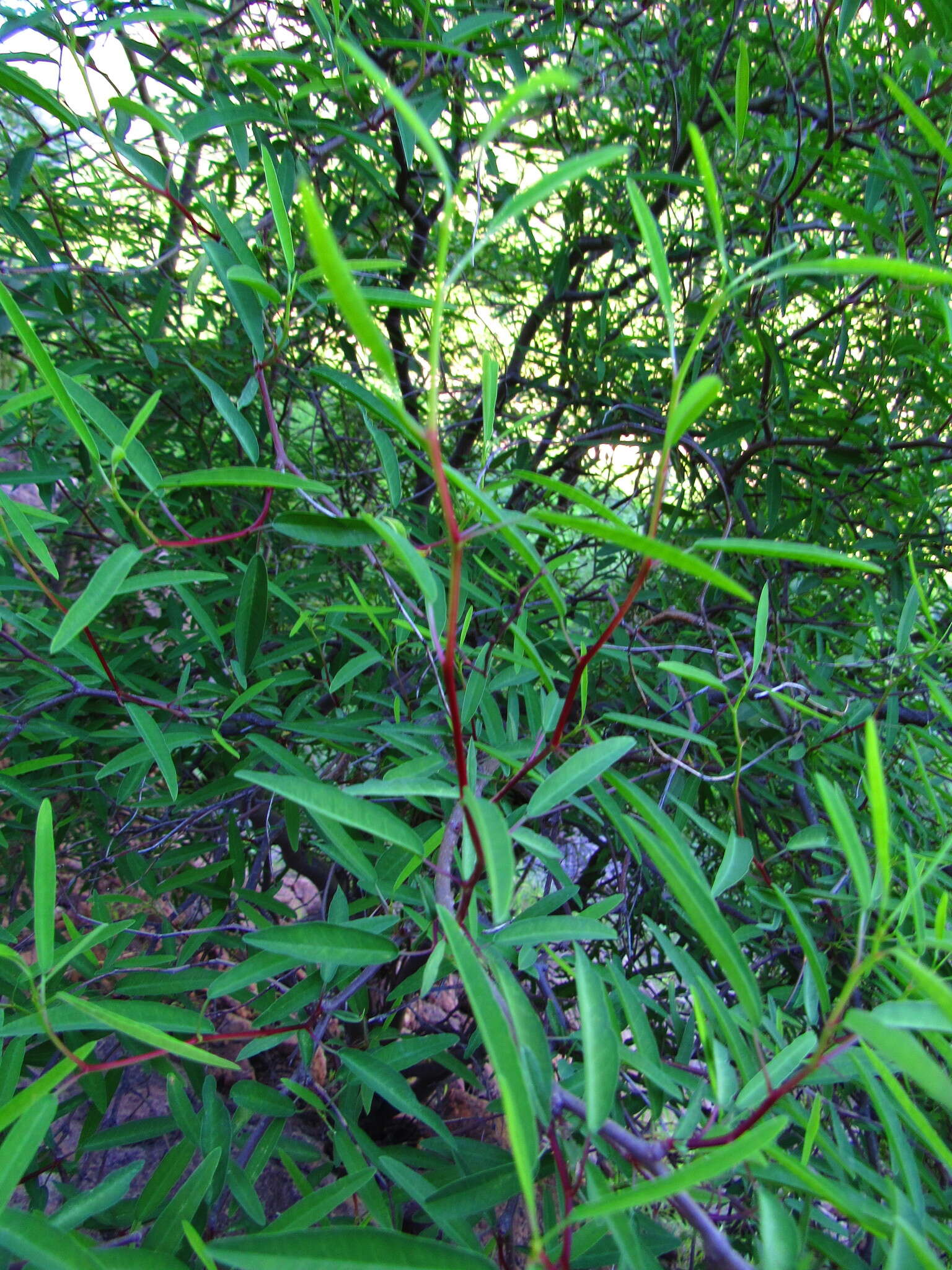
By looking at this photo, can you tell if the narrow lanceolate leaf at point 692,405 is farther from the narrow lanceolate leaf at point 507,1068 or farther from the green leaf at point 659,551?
the narrow lanceolate leaf at point 507,1068

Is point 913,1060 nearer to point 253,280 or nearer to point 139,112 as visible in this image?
point 253,280

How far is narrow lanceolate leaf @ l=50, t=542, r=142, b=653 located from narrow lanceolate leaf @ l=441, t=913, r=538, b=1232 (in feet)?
0.85

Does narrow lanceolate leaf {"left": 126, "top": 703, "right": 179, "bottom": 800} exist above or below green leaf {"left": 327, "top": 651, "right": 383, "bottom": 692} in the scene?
below

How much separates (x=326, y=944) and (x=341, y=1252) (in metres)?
0.14

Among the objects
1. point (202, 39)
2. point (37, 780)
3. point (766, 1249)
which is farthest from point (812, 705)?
point (202, 39)

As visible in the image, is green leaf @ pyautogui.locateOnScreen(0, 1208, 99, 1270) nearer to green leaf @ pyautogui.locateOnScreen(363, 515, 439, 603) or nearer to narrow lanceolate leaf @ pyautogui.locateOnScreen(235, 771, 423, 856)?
narrow lanceolate leaf @ pyautogui.locateOnScreen(235, 771, 423, 856)

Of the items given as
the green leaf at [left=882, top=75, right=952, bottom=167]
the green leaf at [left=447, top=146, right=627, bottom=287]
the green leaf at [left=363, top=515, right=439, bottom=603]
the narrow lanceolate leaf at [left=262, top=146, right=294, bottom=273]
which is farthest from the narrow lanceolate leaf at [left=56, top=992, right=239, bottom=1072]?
the green leaf at [left=882, top=75, right=952, bottom=167]

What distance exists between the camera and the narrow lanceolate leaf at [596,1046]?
0.28 meters

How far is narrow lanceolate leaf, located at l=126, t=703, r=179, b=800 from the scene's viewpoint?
585 millimetres

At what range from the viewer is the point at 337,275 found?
0.65 feet

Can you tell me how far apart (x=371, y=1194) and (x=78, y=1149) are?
0.81ft

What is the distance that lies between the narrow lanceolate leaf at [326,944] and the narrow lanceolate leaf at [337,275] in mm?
300

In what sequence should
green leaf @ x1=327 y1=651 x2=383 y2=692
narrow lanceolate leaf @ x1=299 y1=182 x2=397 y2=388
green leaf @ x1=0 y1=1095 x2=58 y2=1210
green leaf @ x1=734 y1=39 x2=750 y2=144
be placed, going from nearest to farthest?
1. narrow lanceolate leaf @ x1=299 y1=182 x2=397 y2=388
2. green leaf @ x1=0 y1=1095 x2=58 y2=1210
3. green leaf @ x1=734 y1=39 x2=750 y2=144
4. green leaf @ x1=327 y1=651 x2=383 y2=692

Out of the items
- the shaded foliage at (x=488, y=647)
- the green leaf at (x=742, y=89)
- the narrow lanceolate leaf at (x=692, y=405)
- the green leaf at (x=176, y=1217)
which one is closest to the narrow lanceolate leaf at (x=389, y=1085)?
the shaded foliage at (x=488, y=647)
